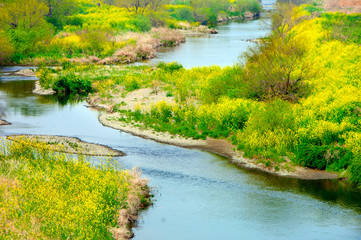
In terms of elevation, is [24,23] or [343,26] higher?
[343,26]

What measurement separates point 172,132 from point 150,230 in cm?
1506

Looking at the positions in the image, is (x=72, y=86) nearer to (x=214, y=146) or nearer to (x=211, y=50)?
(x=214, y=146)

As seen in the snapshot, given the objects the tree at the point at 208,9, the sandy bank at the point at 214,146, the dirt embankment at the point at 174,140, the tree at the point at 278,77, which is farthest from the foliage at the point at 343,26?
the tree at the point at 208,9

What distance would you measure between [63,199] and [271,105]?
1949 cm

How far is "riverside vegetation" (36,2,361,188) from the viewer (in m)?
31.5

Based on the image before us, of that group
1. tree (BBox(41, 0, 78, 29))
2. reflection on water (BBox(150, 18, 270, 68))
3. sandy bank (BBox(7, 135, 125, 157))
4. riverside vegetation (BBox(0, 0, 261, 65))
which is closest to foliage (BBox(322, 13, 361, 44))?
reflection on water (BBox(150, 18, 270, 68))

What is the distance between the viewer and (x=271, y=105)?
37062 mm

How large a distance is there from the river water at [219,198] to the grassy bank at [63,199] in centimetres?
130

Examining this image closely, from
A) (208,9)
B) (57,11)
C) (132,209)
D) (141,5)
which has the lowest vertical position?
(132,209)

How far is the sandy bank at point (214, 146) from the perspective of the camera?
3027cm

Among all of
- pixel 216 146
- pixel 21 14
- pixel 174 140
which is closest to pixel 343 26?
pixel 216 146

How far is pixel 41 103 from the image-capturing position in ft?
158

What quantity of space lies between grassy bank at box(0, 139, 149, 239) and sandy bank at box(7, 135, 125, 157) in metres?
5.11

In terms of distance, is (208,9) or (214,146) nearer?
(214,146)
